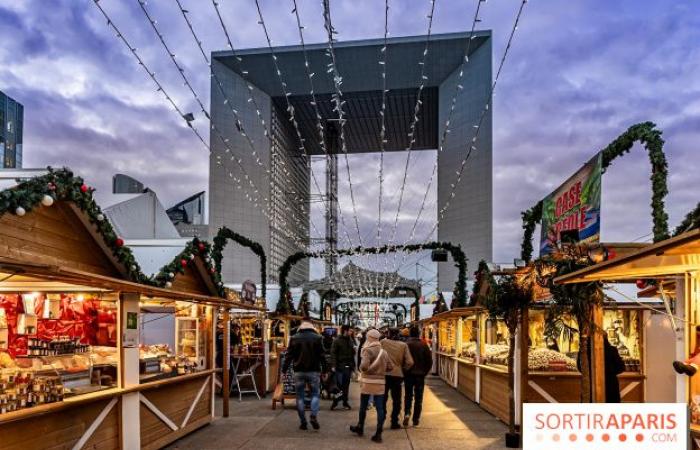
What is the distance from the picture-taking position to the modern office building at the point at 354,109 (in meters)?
35.3

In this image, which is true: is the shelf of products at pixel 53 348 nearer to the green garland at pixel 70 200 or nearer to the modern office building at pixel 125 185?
the green garland at pixel 70 200

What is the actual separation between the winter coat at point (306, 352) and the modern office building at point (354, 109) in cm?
2334

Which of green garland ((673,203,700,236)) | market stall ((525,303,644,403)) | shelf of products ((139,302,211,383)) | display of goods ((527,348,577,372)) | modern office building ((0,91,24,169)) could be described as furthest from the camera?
modern office building ((0,91,24,169))

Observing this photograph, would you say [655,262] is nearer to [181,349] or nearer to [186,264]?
[186,264]

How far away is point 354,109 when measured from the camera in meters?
41.5

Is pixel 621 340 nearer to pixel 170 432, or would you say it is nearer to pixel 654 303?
pixel 654 303

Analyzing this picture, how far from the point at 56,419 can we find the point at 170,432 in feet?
9.36

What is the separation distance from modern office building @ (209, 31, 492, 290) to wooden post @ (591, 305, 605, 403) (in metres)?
26.7

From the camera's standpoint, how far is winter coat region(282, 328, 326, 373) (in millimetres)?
10008

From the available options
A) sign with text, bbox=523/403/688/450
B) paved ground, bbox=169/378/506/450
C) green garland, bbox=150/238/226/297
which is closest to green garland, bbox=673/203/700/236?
sign with text, bbox=523/403/688/450

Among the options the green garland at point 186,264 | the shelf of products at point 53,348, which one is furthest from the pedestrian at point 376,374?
the shelf of products at point 53,348

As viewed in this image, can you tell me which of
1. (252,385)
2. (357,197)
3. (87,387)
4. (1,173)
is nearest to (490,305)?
(87,387)

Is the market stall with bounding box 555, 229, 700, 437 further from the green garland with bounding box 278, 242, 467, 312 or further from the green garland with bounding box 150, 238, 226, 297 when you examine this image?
the green garland with bounding box 278, 242, 467, 312

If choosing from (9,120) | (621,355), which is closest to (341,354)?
(621,355)
